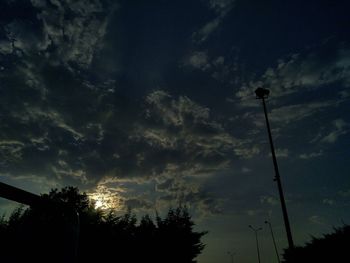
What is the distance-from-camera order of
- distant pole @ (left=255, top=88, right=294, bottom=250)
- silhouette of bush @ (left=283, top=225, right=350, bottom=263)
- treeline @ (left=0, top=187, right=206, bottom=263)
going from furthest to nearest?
silhouette of bush @ (left=283, top=225, right=350, bottom=263) < distant pole @ (left=255, top=88, right=294, bottom=250) < treeline @ (left=0, top=187, right=206, bottom=263)

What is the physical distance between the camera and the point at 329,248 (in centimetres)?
1518

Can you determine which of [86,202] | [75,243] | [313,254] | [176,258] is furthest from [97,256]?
[86,202]

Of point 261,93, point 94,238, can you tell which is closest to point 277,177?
point 261,93

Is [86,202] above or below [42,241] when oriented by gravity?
above

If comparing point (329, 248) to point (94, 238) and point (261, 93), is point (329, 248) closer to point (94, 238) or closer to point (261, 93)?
point (261, 93)

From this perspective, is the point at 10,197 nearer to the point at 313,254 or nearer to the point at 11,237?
the point at 11,237

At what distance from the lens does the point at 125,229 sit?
3195 cm

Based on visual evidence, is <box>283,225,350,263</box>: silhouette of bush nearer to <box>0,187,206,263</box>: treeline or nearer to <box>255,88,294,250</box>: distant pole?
<box>255,88,294,250</box>: distant pole

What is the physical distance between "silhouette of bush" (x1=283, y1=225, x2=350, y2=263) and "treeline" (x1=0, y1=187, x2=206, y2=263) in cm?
1304

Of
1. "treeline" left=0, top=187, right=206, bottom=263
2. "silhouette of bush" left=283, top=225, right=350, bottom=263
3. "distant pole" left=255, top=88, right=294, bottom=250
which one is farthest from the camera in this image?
"silhouette of bush" left=283, top=225, right=350, bottom=263

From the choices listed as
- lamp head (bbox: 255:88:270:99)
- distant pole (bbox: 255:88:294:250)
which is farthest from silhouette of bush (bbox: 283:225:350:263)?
lamp head (bbox: 255:88:270:99)

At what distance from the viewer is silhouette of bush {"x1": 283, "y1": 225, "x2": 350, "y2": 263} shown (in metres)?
14.1

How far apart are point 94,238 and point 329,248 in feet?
70.4

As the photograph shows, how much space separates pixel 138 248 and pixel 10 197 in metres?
28.9
